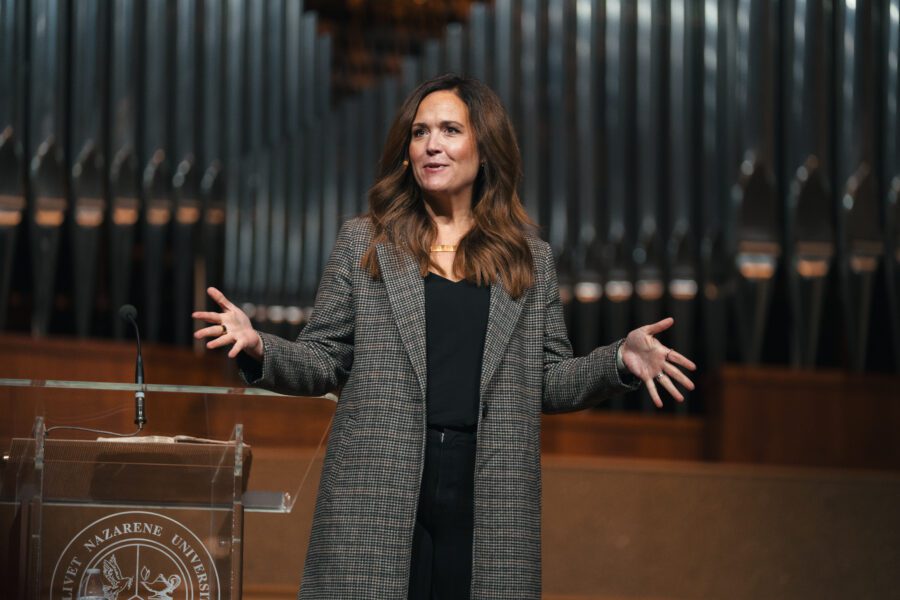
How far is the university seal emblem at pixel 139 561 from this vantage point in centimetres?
212

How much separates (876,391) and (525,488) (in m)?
2.51

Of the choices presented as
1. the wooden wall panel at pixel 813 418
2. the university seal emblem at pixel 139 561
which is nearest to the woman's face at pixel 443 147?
the university seal emblem at pixel 139 561

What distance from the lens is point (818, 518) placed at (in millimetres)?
3885

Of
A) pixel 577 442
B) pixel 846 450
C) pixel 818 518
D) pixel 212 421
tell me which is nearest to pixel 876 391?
pixel 846 450

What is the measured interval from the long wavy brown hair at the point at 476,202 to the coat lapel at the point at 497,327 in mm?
24

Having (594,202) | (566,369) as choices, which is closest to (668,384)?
(566,369)

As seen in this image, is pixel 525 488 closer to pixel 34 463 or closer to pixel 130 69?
pixel 34 463

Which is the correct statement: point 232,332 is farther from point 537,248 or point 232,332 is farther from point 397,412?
point 537,248

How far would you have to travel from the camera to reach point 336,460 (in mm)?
2045

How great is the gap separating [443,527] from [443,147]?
60 cm

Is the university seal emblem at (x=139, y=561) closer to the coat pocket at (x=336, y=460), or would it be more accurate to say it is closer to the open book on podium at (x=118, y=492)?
the open book on podium at (x=118, y=492)

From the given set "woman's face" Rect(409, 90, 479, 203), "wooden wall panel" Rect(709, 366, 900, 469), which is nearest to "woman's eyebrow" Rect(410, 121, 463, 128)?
"woman's face" Rect(409, 90, 479, 203)

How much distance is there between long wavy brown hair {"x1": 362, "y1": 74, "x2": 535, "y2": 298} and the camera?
2154 mm

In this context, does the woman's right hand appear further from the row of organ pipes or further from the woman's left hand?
the row of organ pipes
